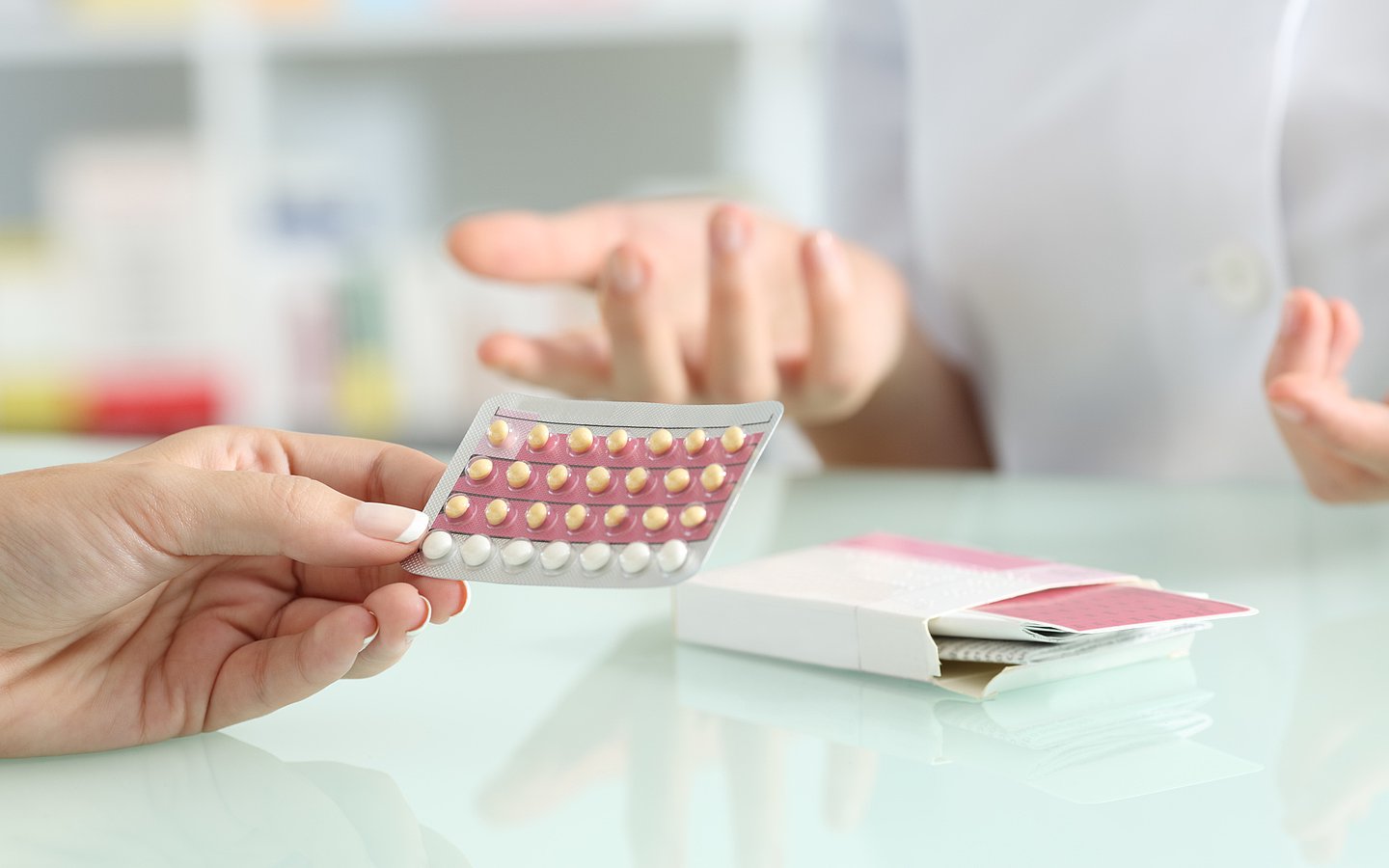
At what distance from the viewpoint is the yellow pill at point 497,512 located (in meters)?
0.38

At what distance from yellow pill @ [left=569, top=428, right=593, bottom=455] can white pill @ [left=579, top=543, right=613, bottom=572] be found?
39 millimetres

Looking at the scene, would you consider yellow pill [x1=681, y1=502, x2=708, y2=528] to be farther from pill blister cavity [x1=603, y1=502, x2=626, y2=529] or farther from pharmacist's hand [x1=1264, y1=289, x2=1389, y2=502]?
pharmacist's hand [x1=1264, y1=289, x2=1389, y2=502]

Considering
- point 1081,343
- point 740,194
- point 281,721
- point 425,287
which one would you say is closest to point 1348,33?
point 1081,343

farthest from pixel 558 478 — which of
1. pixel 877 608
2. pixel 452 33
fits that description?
pixel 452 33

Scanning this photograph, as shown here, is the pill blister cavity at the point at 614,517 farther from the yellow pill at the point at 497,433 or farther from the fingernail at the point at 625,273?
the fingernail at the point at 625,273

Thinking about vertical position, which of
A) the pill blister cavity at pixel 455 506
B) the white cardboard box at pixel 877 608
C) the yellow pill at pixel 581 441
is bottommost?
the white cardboard box at pixel 877 608

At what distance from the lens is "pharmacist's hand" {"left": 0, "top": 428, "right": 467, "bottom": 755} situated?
36 cm

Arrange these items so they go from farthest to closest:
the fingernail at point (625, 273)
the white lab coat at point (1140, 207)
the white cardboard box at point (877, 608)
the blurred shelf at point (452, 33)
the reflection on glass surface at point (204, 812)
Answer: the blurred shelf at point (452, 33) → the white lab coat at point (1140, 207) → the fingernail at point (625, 273) → the white cardboard box at point (877, 608) → the reflection on glass surface at point (204, 812)

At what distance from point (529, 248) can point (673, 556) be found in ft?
1.26

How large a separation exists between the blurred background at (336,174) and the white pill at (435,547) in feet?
5.61

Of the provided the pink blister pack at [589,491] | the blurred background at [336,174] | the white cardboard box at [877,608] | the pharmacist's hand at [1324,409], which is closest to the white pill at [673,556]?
the pink blister pack at [589,491]

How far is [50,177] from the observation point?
217cm

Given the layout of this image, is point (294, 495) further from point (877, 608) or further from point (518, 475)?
point (877, 608)

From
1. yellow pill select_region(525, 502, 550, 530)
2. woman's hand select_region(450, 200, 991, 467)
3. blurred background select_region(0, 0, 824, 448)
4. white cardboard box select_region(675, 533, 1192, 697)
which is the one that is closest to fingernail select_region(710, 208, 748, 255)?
Result: woman's hand select_region(450, 200, 991, 467)
